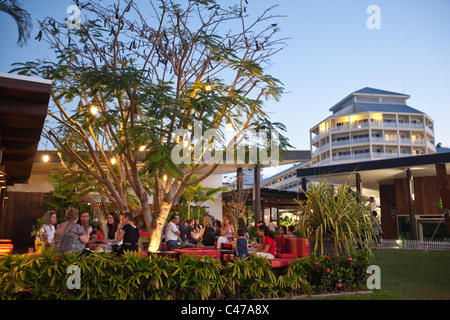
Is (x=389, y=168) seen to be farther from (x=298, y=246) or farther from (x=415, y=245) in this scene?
(x=298, y=246)

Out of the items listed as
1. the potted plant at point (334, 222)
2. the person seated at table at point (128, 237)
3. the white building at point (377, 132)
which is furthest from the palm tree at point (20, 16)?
the white building at point (377, 132)

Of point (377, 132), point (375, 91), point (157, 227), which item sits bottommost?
point (157, 227)

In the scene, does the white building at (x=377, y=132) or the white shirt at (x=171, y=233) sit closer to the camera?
the white shirt at (x=171, y=233)

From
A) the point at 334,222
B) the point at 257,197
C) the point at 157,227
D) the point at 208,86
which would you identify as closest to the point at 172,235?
the point at 157,227

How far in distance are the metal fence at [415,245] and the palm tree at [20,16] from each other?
16.0 metres

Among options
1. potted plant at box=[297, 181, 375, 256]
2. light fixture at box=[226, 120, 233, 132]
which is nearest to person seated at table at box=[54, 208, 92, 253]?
potted plant at box=[297, 181, 375, 256]

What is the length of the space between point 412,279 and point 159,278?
586 cm

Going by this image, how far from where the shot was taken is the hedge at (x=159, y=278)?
17.4ft

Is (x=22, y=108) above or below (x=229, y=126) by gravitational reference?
below

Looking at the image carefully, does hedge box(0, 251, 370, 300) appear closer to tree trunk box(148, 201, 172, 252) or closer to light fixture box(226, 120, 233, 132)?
tree trunk box(148, 201, 172, 252)

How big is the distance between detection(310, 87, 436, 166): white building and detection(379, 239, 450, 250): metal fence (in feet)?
137

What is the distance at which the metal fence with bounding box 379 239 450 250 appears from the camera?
1653cm

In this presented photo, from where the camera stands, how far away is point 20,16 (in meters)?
10.1

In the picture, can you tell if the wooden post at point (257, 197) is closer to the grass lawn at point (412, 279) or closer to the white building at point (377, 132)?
the grass lawn at point (412, 279)
